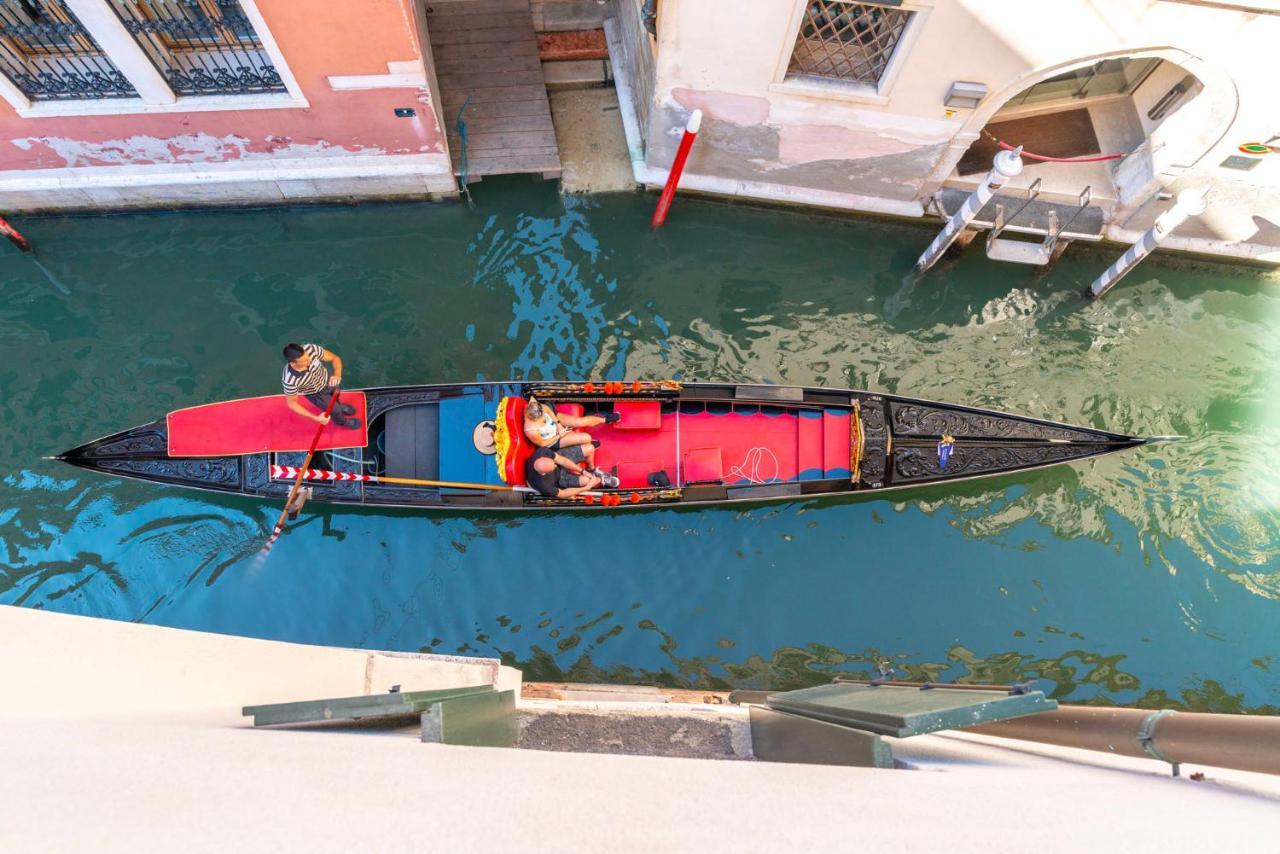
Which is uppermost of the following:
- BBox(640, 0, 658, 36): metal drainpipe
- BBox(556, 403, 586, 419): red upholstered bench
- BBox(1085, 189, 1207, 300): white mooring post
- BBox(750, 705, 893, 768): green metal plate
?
BBox(640, 0, 658, 36): metal drainpipe

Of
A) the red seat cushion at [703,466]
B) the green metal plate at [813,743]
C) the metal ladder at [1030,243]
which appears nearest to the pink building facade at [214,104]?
the red seat cushion at [703,466]

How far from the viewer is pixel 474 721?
3.80 meters

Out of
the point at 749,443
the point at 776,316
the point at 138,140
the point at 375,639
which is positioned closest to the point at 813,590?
the point at 749,443

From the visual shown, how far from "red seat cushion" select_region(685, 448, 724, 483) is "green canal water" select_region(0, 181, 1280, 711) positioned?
0.66 m

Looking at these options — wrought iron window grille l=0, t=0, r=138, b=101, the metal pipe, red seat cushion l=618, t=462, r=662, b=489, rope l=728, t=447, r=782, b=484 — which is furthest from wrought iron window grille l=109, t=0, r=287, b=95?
the metal pipe

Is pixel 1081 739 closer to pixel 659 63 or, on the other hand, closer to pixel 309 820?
pixel 309 820

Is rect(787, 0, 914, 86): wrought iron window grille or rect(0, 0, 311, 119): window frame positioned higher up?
rect(787, 0, 914, 86): wrought iron window grille

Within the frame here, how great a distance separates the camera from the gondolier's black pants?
6.21 metres

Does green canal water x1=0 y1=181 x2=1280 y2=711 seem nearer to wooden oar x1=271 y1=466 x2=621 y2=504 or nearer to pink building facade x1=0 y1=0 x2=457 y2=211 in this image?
pink building facade x1=0 y1=0 x2=457 y2=211

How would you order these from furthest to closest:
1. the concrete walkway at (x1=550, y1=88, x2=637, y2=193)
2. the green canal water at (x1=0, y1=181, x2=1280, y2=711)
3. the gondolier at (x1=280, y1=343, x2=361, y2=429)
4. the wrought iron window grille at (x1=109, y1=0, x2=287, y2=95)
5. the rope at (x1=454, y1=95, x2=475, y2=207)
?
the concrete walkway at (x1=550, y1=88, x2=637, y2=193), the rope at (x1=454, y1=95, x2=475, y2=207), the green canal water at (x1=0, y1=181, x2=1280, y2=711), the wrought iron window grille at (x1=109, y1=0, x2=287, y2=95), the gondolier at (x1=280, y1=343, x2=361, y2=429)

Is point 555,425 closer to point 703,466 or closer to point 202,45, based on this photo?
point 703,466

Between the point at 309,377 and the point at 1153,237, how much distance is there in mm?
7764

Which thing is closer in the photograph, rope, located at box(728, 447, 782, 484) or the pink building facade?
the pink building facade

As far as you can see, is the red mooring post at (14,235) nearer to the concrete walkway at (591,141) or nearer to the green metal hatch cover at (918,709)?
the concrete walkway at (591,141)
